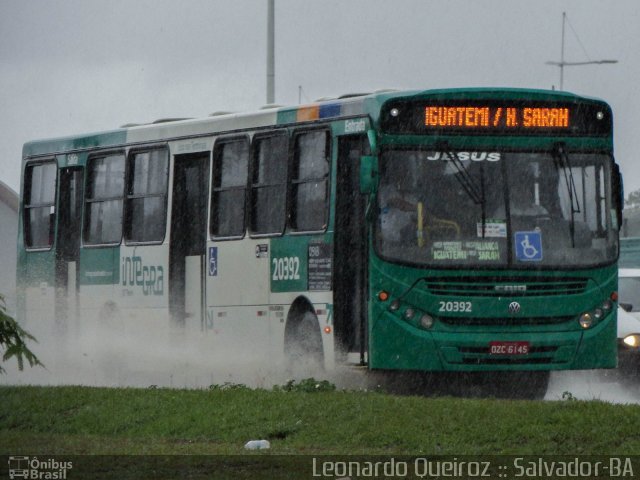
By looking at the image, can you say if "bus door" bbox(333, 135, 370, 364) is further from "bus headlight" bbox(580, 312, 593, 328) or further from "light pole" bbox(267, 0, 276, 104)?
"light pole" bbox(267, 0, 276, 104)

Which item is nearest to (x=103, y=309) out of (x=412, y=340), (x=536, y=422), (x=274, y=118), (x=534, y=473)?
(x=274, y=118)

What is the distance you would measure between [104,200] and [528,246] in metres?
7.90

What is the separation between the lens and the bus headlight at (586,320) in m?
17.1

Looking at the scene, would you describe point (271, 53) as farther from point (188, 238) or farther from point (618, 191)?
point (618, 191)

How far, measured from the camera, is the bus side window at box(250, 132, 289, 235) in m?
18.7

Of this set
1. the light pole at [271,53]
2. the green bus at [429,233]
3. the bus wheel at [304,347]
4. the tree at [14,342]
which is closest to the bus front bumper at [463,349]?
the green bus at [429,233]

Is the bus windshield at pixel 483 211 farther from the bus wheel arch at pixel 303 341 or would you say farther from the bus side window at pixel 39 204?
the bus side window at pixel 39 204

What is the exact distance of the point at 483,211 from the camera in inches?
662

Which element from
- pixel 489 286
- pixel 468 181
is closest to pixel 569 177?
pixel 468 181

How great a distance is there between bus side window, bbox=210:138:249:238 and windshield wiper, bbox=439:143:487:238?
11.1 ft

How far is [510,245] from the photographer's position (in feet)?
55.3

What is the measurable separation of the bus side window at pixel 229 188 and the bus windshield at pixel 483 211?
125 inches

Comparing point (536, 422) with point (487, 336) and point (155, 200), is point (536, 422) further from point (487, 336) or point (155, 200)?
point (155, 200)

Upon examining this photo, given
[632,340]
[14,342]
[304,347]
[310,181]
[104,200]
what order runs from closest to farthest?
[14,342], [310,181], [304,347], [632,340], [104,200]
